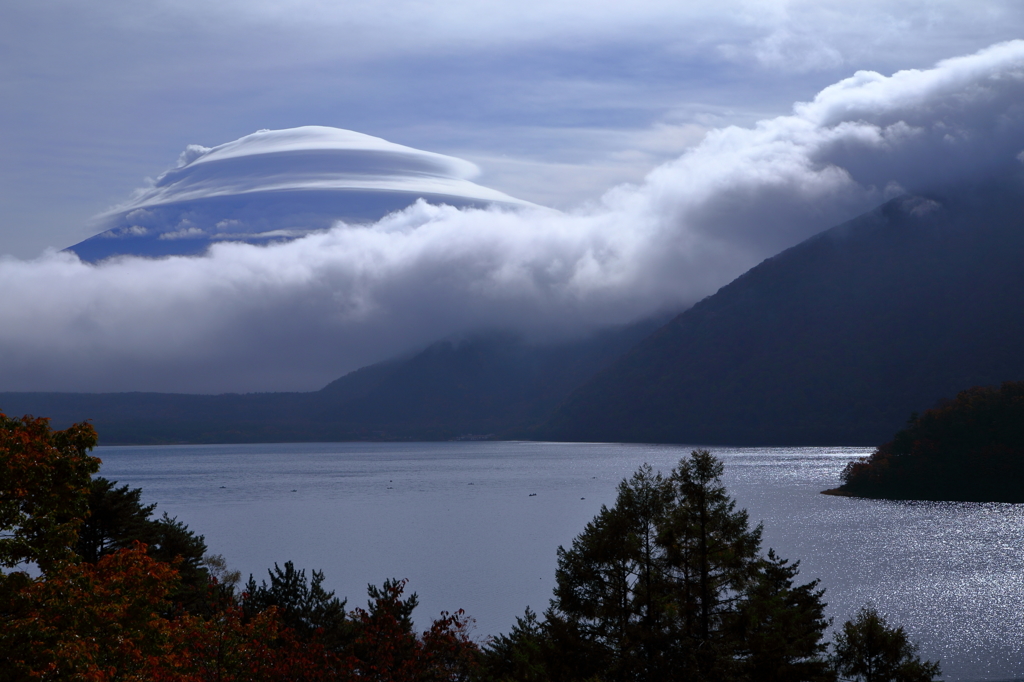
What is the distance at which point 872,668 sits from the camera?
30.5 meters

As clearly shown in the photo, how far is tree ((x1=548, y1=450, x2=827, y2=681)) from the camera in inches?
920

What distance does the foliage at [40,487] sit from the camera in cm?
1686

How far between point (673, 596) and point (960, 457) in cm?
14327

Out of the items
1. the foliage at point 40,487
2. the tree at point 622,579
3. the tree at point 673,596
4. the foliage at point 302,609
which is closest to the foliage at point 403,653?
the foliage at point 302,609

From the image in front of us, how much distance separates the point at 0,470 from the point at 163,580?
5784 millimetres

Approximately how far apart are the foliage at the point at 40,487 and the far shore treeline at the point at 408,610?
1.4 inches

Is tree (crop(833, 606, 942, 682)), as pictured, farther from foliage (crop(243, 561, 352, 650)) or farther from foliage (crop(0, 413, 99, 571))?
foliage (crop(0, 413, 99, 571))

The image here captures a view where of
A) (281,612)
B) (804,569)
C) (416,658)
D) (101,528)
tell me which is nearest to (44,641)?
(416,658)

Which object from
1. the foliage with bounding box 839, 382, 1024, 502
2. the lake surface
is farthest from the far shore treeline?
the foliage with bounding box 839, 382, 1024, 502

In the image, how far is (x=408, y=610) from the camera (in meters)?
37.8

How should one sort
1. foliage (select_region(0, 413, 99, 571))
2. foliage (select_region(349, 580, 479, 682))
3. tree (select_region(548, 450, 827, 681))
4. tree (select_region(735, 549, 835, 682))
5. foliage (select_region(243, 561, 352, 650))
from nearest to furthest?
foliage (select_region(0, 413, 99, 571))
tree (select_region(548, 450, 827, 681))
tree (select_region(735, 549, 835, 682))
foliage (select_region(349, 580, 479, 682))
foliage (select_region(243, 561, 352, 650))

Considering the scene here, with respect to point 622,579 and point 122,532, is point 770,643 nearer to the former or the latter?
point 622,579

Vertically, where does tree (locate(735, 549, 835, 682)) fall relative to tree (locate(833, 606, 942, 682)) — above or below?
above

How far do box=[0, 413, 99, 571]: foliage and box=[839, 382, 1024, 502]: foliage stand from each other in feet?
489
